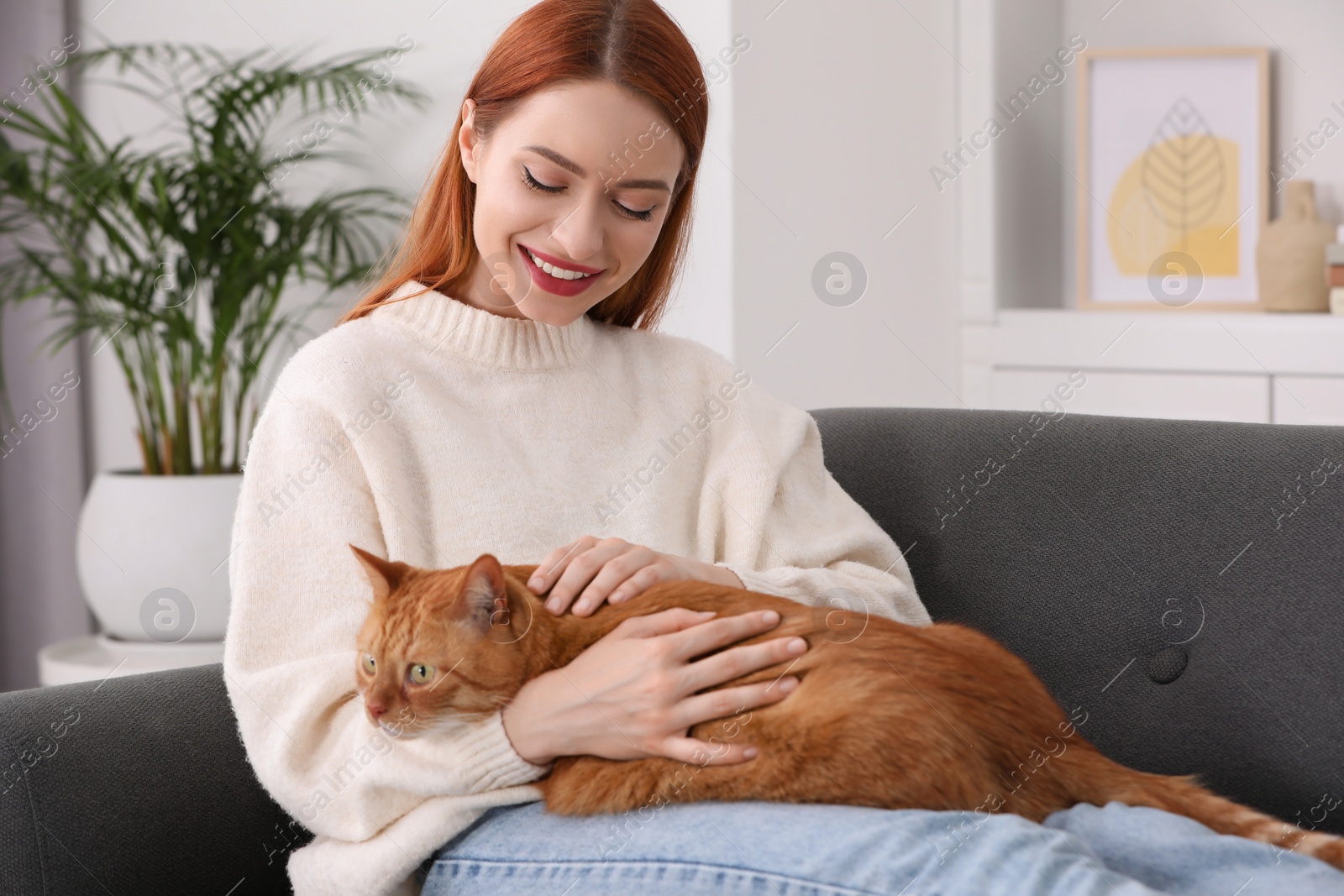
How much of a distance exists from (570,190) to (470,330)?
0.66ft

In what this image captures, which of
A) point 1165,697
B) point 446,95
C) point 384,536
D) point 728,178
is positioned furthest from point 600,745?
point 446,95

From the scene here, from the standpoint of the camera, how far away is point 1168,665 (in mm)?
1368

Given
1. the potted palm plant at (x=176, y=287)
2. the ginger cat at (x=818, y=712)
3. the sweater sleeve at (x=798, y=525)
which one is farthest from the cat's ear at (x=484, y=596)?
the potted palm plant at (x=176, y=287)

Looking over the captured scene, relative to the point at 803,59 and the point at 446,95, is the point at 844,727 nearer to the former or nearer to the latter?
the point at 803,59

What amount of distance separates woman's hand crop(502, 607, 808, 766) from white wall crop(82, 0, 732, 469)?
1.52 metres

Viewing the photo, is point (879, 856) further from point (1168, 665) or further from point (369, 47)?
point (369, 47)

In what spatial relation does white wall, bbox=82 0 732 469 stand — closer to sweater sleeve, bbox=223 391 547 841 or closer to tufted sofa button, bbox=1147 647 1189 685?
tufted sofa button, bbox=1147 647 1189 685

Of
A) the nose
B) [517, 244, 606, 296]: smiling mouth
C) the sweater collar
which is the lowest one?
the sweater collar

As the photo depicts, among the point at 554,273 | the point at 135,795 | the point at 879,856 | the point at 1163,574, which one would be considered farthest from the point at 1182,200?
the point at 135,795

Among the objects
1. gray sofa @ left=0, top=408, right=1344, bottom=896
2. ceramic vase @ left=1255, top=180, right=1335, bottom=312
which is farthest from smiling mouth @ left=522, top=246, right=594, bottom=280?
ceramic vase @ left=1255, top=180, right=1335, bottom=312

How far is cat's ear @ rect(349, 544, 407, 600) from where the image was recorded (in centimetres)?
105

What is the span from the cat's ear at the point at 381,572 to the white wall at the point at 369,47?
1.54 metres

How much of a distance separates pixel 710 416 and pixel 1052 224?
186 centimetres

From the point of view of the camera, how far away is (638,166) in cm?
125
